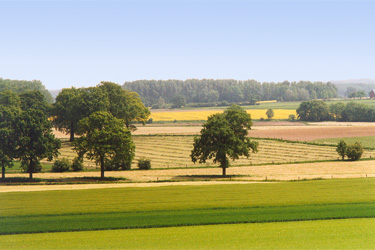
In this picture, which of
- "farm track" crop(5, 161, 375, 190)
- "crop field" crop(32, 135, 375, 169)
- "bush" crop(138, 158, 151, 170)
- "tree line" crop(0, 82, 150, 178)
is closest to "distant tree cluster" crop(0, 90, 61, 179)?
"tree line" crop(0, 82, 150, 178)

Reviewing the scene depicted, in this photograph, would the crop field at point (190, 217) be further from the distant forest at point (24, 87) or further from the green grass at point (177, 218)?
the distant forest at point (24, 87)

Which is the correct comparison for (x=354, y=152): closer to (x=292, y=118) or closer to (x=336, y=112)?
(x=336, y=112)

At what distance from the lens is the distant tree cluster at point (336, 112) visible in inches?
5212

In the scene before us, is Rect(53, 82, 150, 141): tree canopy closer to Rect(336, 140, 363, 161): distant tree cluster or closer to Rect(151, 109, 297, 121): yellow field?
Rect(336, 140, 363, 161): distant tree cluster

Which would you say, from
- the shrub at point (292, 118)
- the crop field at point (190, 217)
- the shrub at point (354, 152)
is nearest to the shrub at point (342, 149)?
the shrub at point (354, 152)

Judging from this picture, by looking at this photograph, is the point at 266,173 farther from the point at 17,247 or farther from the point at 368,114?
the point at 368,114

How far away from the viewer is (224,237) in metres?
23.0

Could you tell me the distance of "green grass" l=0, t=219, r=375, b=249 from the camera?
69.6 feet

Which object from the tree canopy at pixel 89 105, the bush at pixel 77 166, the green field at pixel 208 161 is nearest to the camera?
the bush at pixel 77 166

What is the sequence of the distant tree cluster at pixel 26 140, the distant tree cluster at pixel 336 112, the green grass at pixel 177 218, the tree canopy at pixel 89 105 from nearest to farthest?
the green grass at pixel 177 218 < the distant tree cluster at pixel 26 140 < the tree canopy at pixel 89 105 < the distant tree cluster at pixel 336 112

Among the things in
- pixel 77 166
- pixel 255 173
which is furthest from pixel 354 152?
pixel 77 166

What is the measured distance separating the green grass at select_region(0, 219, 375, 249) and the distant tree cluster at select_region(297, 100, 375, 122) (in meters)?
116

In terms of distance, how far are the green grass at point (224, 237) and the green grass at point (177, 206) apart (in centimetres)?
155

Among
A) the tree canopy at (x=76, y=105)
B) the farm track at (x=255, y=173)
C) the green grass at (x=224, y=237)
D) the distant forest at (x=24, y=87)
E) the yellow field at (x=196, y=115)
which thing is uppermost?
the distant forest at (x=24, y=87)
